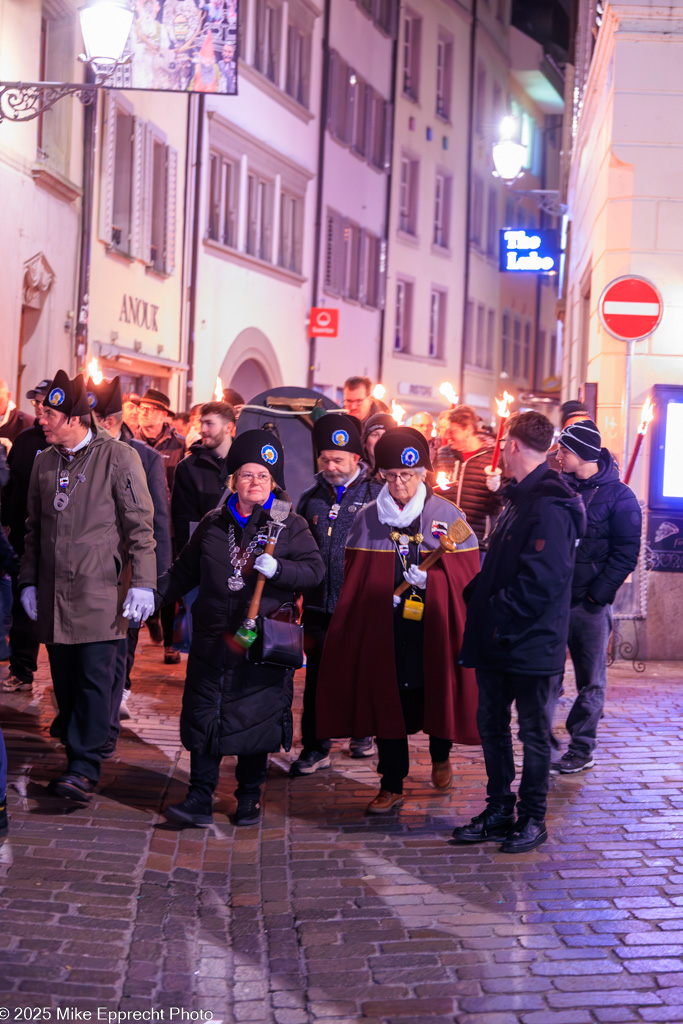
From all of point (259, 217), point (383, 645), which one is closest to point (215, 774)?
point (383, 645)

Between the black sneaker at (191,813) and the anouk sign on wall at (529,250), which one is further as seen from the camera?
the anouk sign on wall at (529,250)

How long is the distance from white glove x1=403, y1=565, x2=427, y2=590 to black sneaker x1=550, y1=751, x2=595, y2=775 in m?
1.61

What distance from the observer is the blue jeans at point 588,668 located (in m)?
7.28

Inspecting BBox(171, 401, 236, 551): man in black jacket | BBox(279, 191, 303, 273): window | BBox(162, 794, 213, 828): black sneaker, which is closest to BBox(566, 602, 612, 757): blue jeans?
BBox(162, 794, 213, 828): black sneaker


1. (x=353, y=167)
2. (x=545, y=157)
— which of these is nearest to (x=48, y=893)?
(x=353, y=167)

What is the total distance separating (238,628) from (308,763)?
1.46 meters

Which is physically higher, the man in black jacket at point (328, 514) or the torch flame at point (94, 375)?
the torch flame at point (94, 375)

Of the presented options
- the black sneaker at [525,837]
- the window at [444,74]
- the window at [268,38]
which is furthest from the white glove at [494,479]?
the window at [444,74]

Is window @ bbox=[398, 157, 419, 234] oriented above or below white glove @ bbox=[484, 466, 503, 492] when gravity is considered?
above

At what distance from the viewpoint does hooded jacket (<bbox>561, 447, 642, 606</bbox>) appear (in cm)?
717

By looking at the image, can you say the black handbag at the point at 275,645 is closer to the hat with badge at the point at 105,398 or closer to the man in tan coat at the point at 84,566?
the man in tan coat at the point at 84,566

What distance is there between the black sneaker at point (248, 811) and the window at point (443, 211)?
29.5 meters

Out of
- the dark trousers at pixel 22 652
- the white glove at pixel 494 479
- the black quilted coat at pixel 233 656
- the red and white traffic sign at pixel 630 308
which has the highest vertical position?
the red and white traffic sign at pixel 630 308

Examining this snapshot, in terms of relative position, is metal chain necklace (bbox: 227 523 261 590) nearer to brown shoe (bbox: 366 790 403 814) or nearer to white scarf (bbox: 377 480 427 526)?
white scarf (bbox: 377 480 427 526)
